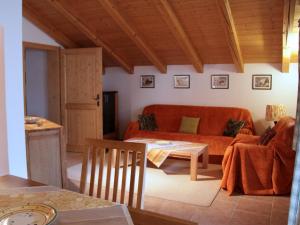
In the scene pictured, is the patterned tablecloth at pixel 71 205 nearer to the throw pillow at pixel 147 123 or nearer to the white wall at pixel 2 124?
the white wall at pixel 2 124

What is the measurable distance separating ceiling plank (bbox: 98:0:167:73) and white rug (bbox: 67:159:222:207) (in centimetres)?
199

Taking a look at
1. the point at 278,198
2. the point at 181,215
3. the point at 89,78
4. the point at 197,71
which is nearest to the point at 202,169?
the point at 278,198

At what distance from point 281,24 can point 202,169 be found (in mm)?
→ 2359

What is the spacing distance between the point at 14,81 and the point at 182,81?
3787 mm

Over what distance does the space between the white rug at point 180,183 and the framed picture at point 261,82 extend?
5.58 ft

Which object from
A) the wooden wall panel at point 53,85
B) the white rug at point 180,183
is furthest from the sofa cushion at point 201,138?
the wooden wall panel at point 53,85

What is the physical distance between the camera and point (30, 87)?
21.2 feet

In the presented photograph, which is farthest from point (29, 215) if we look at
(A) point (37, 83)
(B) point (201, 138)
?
(A) point (37, 83)

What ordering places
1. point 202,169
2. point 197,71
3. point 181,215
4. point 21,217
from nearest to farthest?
point 21,217, point 181,215, point 202,169, point 197,71

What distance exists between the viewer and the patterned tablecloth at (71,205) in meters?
1.22

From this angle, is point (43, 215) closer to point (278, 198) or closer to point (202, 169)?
point (278, 198)

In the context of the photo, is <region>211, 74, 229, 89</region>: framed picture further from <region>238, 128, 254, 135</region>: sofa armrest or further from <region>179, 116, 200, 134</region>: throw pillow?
<region>238, 128, 254, 135</region>: sofa armrest

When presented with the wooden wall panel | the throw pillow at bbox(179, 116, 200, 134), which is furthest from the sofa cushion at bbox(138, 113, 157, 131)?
the wooden wall panel

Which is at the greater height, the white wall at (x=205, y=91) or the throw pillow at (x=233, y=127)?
the white wall at (x=205, y=91)
